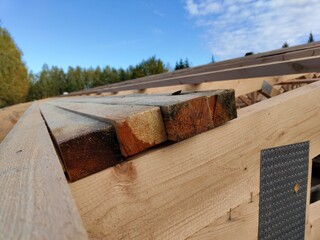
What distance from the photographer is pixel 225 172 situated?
3.28 feet

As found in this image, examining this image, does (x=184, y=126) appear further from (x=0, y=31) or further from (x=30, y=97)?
(x=30, y=97)

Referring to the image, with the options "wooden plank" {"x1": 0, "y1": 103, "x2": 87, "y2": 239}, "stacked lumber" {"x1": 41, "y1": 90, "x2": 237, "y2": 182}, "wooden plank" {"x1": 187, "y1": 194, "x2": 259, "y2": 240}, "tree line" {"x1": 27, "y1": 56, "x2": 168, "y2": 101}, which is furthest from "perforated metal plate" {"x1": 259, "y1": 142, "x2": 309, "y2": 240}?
"tree line" {"x1": 27, "y1": 56, "x2": 168, "y2": 101}

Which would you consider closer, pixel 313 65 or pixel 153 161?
pixel 153 161

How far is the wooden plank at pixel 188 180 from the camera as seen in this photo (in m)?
0.79

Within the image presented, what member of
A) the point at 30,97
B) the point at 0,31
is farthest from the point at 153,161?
the point at 30,97

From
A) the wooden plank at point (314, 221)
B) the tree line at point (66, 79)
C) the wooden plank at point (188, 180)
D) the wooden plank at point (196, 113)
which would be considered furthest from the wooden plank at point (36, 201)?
the tree line at point (66, 79)

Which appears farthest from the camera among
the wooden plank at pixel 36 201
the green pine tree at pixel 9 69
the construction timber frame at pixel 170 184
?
the green pine tree at pixel 9 69

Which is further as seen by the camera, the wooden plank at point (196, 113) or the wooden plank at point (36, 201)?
the wooden plank at point (196, 113)

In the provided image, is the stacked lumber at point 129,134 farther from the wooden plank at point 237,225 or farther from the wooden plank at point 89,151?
the wooden plank at point 237,225

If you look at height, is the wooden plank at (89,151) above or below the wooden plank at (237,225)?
above

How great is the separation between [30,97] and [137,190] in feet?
170

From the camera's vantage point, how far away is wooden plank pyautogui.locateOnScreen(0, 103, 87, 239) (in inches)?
15.2

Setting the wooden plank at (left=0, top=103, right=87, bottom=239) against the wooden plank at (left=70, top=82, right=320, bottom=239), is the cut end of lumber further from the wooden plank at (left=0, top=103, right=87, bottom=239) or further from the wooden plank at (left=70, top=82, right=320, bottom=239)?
the wooden plank at (left=0, top=103, right=87, bottom=239)

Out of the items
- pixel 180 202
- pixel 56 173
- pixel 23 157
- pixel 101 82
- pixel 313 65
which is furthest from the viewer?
pixel 101 82
